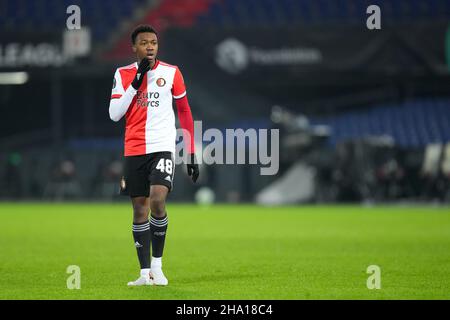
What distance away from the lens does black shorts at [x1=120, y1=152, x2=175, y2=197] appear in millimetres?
8930

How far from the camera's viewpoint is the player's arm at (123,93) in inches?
341

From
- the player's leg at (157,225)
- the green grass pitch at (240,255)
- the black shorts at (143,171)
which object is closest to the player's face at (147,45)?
the black shorts at (143,171)

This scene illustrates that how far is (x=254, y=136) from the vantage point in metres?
29.9

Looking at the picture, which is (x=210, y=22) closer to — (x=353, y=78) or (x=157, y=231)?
(x=353, y=78)

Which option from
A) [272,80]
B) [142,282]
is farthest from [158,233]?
[272,80]

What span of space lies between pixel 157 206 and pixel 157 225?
26cm

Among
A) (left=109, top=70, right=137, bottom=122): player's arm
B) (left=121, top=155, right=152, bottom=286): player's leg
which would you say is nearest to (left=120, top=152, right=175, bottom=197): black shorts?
(left=121, top=155, right=152, bottom=286): player's leg

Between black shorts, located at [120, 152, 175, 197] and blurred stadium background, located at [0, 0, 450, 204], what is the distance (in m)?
21.4

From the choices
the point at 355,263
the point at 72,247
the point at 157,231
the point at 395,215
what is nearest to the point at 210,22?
the point at 395,215

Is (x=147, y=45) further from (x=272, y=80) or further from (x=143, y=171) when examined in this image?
(x=272, y=80)

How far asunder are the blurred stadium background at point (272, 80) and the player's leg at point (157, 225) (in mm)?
21406

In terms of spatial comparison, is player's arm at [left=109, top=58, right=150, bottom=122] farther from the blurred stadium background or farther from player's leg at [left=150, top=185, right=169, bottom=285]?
the blurred stadium background

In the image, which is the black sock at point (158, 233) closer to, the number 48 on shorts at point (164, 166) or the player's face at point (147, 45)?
the number 48 on shorts at point (164, 166)
